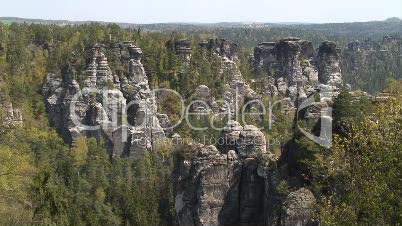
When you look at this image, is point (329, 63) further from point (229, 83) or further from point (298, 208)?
point (298, 208)

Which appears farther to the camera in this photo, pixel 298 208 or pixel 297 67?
pixel 297 67

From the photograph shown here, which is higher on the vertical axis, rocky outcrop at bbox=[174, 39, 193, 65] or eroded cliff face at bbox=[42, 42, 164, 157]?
rocky outcrop at bbox=[174, 39, 193, 65]

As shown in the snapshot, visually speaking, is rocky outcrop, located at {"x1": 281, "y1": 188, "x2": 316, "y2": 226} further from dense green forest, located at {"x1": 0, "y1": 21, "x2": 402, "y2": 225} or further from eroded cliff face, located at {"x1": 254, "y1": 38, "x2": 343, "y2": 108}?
eroded cliff face, located at {"x1": 254, "y1": 38, "x2": 343, "y2": 108}

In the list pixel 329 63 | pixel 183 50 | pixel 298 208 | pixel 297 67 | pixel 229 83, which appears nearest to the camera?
pixel 298 208

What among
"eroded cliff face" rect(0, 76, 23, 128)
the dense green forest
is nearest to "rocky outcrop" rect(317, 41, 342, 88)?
the dense green forest

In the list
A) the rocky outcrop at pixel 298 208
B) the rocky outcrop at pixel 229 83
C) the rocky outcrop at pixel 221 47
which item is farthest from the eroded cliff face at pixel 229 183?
the rocky outcrop at pixel 221 47

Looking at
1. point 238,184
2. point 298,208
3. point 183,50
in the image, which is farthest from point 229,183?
point 183,50

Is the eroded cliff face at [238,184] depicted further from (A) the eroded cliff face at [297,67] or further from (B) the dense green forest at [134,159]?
(A) the eroded cliff face at [297,67]
